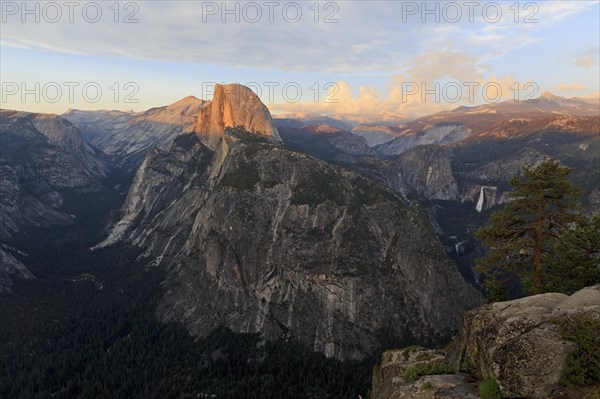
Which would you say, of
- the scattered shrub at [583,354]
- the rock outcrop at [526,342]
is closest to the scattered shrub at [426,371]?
the rock outcrop at [526,342]

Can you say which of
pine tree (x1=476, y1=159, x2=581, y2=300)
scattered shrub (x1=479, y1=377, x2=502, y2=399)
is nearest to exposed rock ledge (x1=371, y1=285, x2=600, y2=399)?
scattered shrub (x1=479, y1=377, x2=502, y2=399)

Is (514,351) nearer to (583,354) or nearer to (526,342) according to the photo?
(526,342)

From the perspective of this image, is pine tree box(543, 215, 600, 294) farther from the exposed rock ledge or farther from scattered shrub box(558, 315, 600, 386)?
scattered shrub box(558, 315, 600, 386)

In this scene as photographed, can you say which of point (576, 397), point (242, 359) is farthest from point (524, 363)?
point (242, 359)

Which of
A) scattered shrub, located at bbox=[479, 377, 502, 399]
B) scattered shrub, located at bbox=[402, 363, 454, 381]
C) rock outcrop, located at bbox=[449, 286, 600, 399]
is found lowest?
scattered shrub, located at bbox=[402, 363, 454, 381]

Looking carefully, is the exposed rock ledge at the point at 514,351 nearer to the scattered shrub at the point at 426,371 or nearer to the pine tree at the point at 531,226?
the scattered shrub at the point at 426,371

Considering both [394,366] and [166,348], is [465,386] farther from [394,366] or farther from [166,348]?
[166,348]

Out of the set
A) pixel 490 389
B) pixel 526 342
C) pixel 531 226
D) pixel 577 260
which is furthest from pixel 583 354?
pixel 531 226
